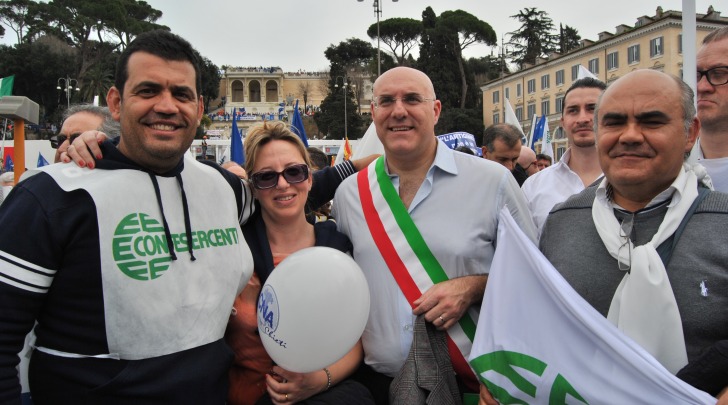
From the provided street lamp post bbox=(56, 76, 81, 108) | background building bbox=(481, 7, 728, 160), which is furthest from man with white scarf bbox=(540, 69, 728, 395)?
street lamp post bbox=(56, 76, 81, 108)

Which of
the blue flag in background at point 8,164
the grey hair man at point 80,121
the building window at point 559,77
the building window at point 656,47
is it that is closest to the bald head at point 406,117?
the grey hair man at point 80,121

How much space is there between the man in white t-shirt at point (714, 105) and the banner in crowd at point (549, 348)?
121 cm

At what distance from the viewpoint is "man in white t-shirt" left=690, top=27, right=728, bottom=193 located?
2.64m

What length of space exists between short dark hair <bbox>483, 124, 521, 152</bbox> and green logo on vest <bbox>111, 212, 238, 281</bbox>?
4078 mm

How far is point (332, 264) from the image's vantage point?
2.20m

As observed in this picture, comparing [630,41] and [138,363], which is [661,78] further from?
[630,41]

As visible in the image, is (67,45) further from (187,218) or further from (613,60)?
(187,218)

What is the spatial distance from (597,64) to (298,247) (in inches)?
1835

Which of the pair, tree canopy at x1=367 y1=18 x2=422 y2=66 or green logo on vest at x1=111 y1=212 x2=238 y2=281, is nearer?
green logo on vest at x1=111 y1=212 x2=238 y2=281

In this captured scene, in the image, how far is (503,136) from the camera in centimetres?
551

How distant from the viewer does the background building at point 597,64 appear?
3622 centimetres

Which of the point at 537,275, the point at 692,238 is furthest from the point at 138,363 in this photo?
the point at 692,238

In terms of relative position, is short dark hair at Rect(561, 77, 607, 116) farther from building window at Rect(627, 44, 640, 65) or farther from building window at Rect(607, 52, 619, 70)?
building window at Rect(607, 52, 619, 70)

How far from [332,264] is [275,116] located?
257 feet
